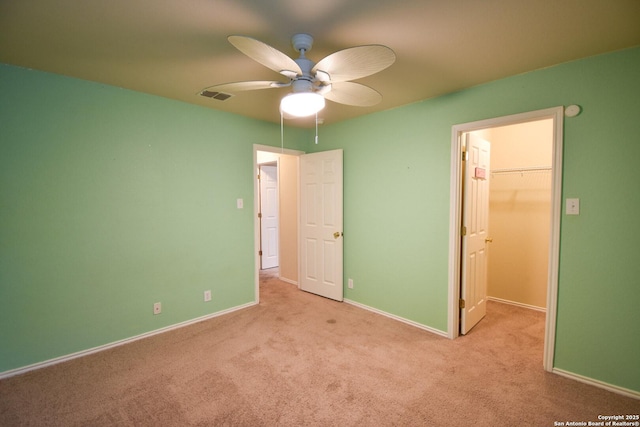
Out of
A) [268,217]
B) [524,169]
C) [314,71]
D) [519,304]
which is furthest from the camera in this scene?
[268,217]

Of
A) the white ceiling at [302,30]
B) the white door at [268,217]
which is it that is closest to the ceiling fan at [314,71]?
the white ceiling at [302,30]

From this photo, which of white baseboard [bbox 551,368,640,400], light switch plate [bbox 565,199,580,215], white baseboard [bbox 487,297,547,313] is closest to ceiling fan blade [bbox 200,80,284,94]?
light switch plate [bbox 565,199,580,215]

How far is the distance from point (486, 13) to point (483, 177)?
5.99 ft

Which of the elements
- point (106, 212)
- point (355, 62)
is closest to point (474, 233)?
point (355, 62)

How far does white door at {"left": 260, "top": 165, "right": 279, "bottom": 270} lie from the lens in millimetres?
5383

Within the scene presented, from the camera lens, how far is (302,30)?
163 centimetres

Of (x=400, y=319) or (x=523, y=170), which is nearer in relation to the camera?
(x=400, y=319)

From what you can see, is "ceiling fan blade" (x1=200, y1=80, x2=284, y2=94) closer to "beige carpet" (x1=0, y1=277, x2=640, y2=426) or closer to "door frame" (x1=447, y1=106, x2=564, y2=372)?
"door frame" (x1=447, y1=106, x2=564, y2=372)

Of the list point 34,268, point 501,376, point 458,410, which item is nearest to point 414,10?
point 458,410

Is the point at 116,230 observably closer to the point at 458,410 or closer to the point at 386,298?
the point at 386,298

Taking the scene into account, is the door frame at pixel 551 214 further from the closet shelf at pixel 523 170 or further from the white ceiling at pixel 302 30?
the closet shelf at pixel 523 170

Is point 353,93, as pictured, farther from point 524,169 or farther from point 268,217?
point 268,217

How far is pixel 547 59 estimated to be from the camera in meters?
2.00

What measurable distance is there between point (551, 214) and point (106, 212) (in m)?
3.64
